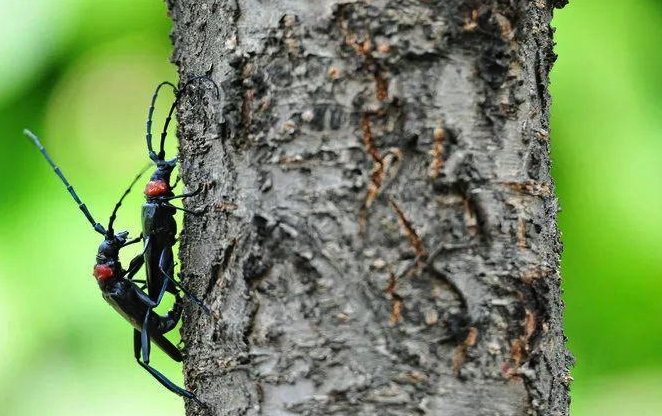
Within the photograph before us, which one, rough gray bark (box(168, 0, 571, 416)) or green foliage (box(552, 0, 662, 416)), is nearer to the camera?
rough gray bark (box(168, 0, 571, 416))

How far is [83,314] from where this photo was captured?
421 centimetres

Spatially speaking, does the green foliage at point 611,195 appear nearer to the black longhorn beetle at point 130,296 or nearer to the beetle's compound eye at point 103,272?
the black longhorn beetle at point 130,296

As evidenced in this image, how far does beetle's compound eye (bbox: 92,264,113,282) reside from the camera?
120 inches

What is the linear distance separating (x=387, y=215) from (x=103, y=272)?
5.27ft

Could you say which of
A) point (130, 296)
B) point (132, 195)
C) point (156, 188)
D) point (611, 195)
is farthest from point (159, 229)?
point (611, 195)

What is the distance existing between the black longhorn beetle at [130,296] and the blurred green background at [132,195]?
100cm

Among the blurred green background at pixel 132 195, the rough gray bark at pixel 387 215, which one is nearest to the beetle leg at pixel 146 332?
the rough gray bark at pixel 387 215

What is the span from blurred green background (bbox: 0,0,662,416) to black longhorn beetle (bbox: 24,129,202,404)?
3.27ft

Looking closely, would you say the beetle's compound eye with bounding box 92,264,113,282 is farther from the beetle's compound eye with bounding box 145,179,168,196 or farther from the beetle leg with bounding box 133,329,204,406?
the beetle's compound eye with bounding box 145,179,168,196

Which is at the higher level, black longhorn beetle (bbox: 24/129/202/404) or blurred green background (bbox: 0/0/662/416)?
blurred green background (bbox: 0/0/662/416)

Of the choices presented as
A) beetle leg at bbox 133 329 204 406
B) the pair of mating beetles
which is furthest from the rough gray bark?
the pair of mating beetles

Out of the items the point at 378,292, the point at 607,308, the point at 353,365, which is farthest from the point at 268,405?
the point at 607,308

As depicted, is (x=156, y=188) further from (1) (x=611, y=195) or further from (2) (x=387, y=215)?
(1) (x=611, y=195)

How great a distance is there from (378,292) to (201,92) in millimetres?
703
